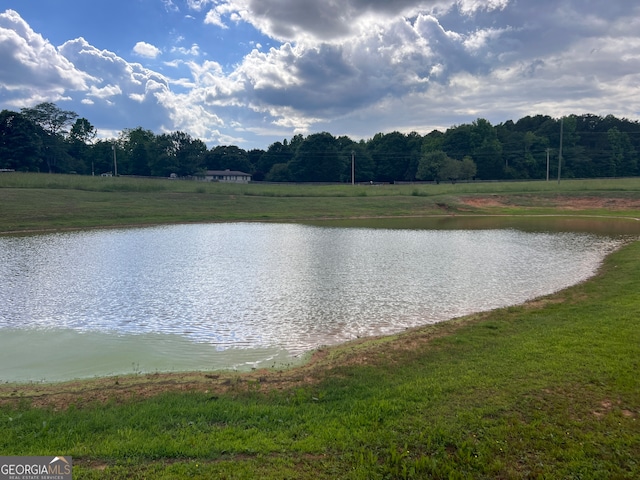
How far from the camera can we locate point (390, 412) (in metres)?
5.93

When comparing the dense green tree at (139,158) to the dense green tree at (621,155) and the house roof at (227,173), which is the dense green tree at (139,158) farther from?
the dense green tree at (621,155)

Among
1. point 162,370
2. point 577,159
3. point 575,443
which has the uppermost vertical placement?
point 577,159

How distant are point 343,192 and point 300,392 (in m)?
58.2

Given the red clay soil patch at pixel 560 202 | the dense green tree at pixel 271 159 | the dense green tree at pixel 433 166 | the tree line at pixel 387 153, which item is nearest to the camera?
the red clay soil patch at pixel 560 202

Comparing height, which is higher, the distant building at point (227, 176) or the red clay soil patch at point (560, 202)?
the distant building at point (227, 176)

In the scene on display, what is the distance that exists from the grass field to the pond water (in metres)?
1.44

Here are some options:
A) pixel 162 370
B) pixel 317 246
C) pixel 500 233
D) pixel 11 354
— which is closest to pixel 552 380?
pixel 162 370

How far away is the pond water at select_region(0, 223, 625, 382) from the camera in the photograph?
982 cm

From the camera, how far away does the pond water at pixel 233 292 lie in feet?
32.2

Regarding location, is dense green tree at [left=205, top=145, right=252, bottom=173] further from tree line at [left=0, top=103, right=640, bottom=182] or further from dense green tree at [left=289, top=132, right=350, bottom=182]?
dense green tree at [left=289, top=132, right=350, bottom=182]

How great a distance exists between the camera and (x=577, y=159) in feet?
356

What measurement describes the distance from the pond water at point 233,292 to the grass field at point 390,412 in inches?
56.8

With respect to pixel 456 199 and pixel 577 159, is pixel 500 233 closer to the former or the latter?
pixel 456 199

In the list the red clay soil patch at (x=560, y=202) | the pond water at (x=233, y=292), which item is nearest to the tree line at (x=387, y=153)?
the red clay soil patch at (x=560, y=202)
